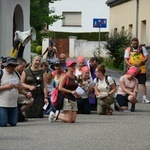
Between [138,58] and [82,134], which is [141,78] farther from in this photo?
[82,134]

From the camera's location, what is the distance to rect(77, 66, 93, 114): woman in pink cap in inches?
767

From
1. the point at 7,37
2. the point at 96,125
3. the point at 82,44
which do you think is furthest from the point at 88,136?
the point at 82,44

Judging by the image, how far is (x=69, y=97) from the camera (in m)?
16.9

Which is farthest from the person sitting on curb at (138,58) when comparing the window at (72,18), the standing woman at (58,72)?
the window at (72,18)

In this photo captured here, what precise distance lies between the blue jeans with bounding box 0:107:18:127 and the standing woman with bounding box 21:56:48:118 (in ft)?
5.73

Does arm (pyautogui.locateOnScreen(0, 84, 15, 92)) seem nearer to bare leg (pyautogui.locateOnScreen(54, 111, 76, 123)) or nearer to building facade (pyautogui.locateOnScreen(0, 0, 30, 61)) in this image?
bare leg (pyautogui.locateOnScreen(54, 111, 76, 123))

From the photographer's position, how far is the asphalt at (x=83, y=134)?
41.3ft

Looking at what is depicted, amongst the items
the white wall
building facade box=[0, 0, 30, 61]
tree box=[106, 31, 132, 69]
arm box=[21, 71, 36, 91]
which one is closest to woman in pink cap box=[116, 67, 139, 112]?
arm box=[21, 71, 36, 91]

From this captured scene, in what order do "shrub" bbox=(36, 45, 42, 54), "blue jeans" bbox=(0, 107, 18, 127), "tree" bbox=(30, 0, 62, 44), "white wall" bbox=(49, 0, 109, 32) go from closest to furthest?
"blue jeans" bbox=(0, 107, 18, 127) → "tree" bbox=(30, 0, 62, 44) → "shrub" bbox=(36, 45, 42, 54) → "white wall" bbox=(49, 0, 109, 32)

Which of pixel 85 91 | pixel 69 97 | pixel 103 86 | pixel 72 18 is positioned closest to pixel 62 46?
pixel 72 18

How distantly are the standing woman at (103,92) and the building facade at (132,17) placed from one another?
2210 centimetres

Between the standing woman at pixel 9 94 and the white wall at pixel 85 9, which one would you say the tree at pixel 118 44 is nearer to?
the standing woman at pixel 9 94

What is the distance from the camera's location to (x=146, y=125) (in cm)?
1625

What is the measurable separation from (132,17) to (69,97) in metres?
29.7
